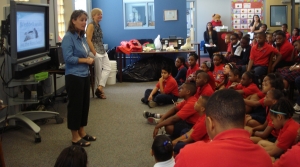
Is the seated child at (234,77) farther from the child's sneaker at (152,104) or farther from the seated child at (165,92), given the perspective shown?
the child's sneaker at (152,104)

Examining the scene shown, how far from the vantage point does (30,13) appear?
4.59m

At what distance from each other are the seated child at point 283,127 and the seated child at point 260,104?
755 millimetres

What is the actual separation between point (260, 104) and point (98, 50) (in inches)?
121

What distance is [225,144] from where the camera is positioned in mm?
1392

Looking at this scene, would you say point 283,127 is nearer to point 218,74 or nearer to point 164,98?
point 164,98

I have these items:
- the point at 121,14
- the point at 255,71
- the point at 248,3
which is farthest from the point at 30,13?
the point at 248,3

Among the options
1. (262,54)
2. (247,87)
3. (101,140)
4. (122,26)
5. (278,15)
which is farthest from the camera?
(278,15)

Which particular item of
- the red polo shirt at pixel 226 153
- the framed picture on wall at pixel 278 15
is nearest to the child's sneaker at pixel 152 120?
the red polo shirt at pixel 226 153

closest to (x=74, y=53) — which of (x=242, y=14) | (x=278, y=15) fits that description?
(x=242, y=14)

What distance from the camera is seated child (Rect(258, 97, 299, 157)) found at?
3.13 metres

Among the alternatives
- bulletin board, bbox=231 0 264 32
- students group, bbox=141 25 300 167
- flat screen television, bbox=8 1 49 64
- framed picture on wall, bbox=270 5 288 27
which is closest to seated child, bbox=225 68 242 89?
students group, bbox=141 25 300 167

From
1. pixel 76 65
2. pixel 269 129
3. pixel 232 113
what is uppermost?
pixel 76 65

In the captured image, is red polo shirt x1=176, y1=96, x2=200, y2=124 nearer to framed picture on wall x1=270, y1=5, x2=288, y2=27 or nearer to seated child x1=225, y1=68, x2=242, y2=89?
seated child x1=225, y1=68, x2=242, y2=89

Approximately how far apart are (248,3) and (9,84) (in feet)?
33.7
